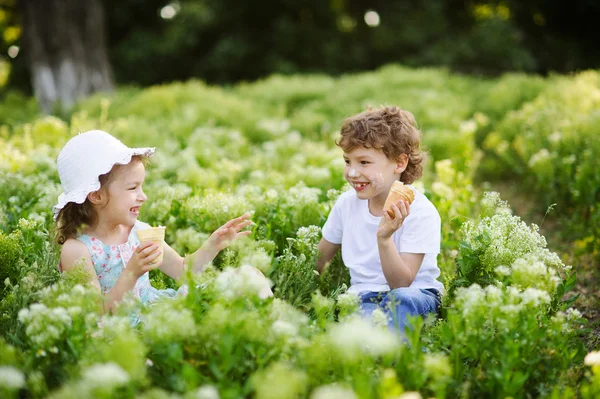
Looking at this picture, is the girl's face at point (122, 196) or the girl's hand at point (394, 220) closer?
the girl's hand at point (394, 220)

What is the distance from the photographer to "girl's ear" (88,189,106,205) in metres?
3.04

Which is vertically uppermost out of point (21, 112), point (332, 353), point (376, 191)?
point (376, 191)

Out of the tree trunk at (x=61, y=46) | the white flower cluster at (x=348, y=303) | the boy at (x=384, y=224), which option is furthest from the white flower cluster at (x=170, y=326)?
the tree trunk at (x=61, y=46)

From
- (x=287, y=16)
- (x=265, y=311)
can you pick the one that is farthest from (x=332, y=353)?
(x=287, y=16)

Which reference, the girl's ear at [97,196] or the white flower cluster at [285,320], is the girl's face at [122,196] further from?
the white flower cluster at [285,320]

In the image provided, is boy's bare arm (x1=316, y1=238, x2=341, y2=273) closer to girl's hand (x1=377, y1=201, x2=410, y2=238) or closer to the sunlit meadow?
the sunlit meadow

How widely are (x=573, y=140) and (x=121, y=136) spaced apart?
4556 mm

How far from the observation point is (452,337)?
2.55 metres

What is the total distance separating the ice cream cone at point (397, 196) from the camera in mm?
2936

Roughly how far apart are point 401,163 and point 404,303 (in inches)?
31.8

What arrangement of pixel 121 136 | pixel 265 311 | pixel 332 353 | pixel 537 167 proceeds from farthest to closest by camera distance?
pixel 121 136, pixel 537 167, pixel 265 311, pixel 332 353

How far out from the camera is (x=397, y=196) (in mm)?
2969

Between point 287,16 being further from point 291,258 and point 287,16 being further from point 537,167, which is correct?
point 291,258

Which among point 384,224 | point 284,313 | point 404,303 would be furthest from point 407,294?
point 284,313
